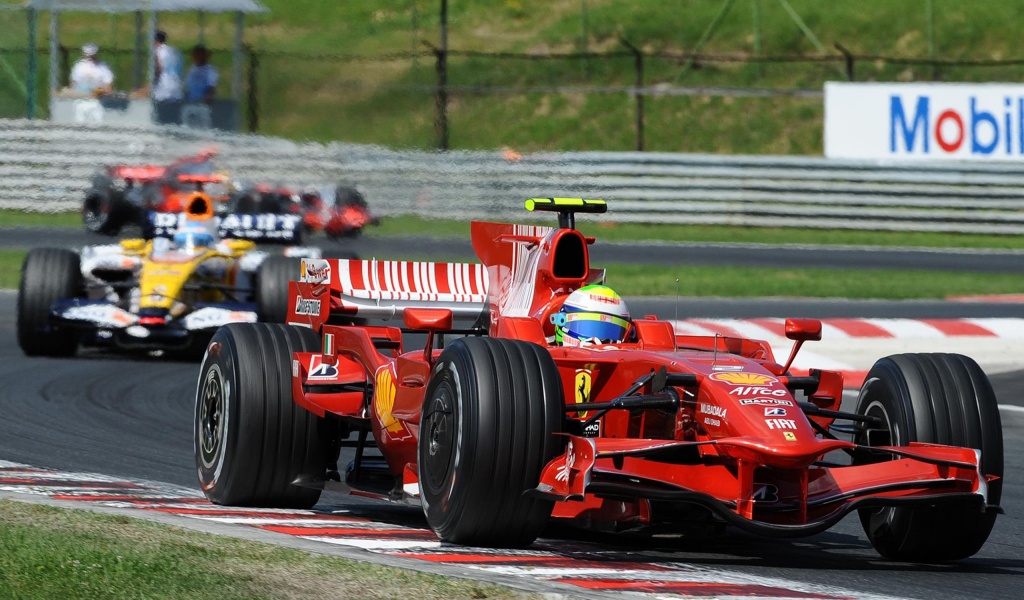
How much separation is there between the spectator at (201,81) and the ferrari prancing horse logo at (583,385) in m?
18.1

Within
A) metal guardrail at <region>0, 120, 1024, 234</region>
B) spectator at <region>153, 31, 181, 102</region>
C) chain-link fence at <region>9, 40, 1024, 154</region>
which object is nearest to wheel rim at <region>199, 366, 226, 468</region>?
metal guardrail at <region>0, 120, 1024, 234</region>

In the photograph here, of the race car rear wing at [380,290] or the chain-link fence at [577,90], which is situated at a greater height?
the chain-link fence at [577,90]

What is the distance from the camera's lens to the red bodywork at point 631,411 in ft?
19.0

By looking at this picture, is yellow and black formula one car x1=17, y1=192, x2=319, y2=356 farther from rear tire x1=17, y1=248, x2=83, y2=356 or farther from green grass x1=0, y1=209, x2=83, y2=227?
green grass x1=0, y1=209, x2=83, y2=227

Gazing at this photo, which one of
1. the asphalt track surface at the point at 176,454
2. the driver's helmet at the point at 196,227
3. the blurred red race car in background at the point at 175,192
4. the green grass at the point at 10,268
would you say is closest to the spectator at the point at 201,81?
the blurred red race car in background at the point at 175,192

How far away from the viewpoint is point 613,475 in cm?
579

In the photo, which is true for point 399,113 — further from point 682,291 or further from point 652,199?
point 682,291

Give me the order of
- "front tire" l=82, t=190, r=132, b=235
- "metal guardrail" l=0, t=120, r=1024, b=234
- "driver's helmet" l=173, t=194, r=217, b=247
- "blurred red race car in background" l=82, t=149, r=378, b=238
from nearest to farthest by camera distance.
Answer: "driver's helmet" l=173, t=194, r=217, b=247 < "blurred red race car in background" l=82, t=149, r=378, b=238 < "front tire" l=82, t=190, r=132, b=235 < "metal guardrail" l=0, t=120, r=1024, b=234

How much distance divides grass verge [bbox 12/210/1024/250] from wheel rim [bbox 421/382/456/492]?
16.6 m

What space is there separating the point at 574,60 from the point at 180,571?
98.2 ft

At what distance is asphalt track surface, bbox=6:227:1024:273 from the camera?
21.4m

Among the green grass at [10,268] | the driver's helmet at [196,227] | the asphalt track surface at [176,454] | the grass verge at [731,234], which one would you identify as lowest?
the asphalt track surface at [176,454]

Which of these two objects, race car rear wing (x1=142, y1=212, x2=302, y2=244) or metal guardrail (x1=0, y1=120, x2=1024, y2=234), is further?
metal guardrail (x1=0, y1=120, x2=1024, y2=234)

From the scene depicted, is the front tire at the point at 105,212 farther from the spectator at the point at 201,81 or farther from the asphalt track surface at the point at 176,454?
the asphalt track surface at the point at 176,454
